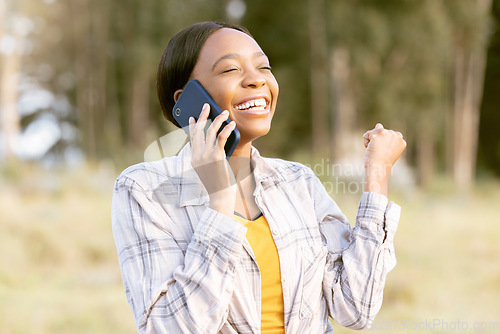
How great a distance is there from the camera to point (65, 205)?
8.91 metres

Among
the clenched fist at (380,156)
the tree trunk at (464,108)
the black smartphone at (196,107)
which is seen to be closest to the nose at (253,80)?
the black smartphone at (196,107)

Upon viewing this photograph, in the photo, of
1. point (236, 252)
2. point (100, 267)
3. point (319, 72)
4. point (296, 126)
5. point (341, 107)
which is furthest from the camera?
point (296, 126)

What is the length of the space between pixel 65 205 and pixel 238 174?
24.9ft

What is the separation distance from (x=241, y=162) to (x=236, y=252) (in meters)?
0.47

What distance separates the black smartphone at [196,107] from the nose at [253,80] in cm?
13

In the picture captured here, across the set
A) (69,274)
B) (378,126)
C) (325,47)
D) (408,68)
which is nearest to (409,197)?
(408,68)

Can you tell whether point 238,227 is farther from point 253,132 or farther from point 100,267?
point 100,267

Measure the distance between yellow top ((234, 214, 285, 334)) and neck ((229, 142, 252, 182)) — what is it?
30 centimetres

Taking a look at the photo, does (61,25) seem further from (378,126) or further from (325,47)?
(378,126)

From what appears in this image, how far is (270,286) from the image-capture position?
167 cm

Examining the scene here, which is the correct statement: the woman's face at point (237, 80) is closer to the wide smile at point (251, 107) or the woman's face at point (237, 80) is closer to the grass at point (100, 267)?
the wide smile at point (251, 107)

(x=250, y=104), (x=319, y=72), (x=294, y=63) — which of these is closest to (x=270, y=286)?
(x=250, y=104)

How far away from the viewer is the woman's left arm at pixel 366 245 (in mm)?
1729

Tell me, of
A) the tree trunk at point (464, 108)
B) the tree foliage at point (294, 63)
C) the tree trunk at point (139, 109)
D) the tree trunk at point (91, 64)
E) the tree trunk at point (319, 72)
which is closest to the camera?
the tree foliage at point (294, 63)
